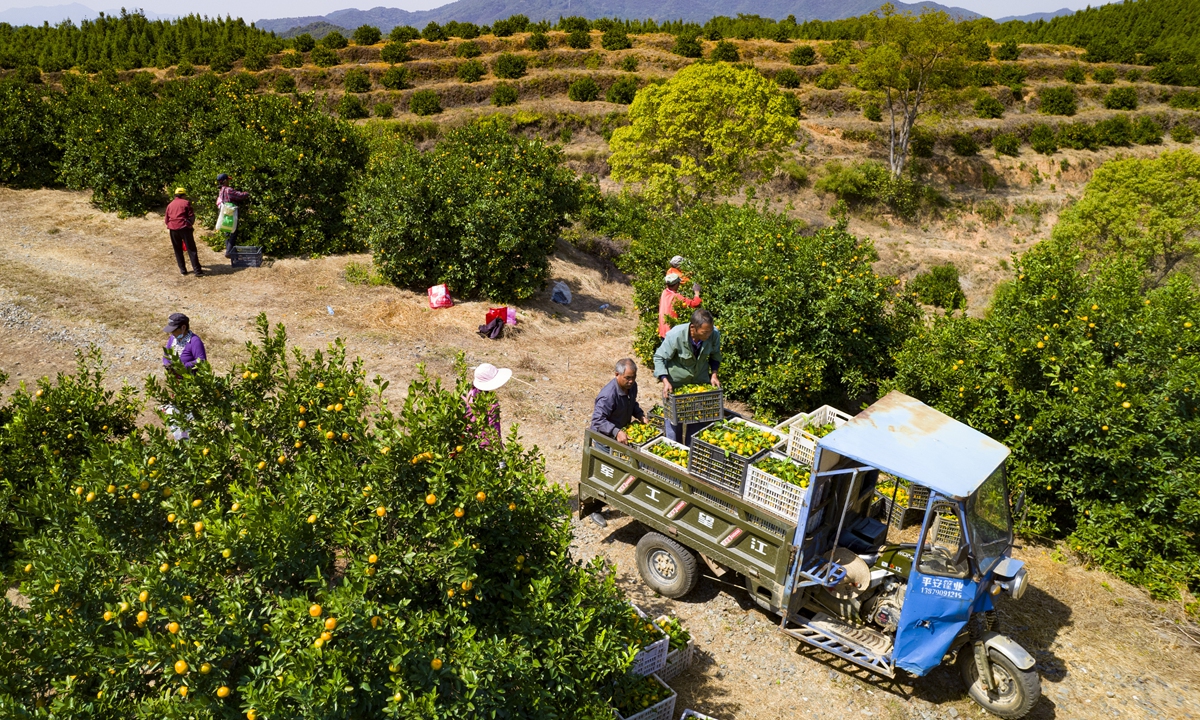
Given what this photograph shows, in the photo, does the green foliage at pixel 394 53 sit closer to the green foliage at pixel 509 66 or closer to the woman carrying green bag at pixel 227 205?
the green foliage at pixel 509 66

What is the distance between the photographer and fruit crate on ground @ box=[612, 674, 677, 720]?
584 cm

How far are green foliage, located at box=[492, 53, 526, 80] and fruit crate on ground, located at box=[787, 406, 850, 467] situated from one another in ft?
131

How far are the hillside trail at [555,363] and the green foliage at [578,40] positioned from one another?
2937 cm

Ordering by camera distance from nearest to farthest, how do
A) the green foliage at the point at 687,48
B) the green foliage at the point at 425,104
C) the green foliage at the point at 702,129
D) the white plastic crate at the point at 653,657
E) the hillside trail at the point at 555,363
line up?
the white plastic crate at the point at 653,657, the hillside trail at the point at 555,363, the green foliage at the point at 702,129, the green foliage at the point at 425,104, the green foliage at the point at 687,48

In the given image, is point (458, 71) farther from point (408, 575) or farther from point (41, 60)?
point (408, 575)

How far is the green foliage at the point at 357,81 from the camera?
136 ft

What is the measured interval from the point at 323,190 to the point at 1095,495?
16529 mm

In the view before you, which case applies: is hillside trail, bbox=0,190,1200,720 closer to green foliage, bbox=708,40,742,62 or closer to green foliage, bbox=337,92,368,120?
green foliage, bbox=337,92,368,120

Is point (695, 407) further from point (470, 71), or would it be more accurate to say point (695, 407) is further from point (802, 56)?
point (802, 56)

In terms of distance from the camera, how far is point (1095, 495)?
30.0ft

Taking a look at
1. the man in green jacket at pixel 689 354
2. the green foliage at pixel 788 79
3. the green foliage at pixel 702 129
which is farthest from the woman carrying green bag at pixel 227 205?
the green foliage at pixel 788 79

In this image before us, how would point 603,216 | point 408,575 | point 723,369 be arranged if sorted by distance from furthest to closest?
point 603,216 < point 723,369 < point 408,575

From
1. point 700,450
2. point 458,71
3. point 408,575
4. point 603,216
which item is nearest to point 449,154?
point 603,216

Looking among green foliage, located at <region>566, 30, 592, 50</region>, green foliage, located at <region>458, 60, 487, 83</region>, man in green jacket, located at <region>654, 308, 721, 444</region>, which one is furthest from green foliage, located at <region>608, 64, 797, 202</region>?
green foliage, located at <region>566, 30, 592, 50</region>
